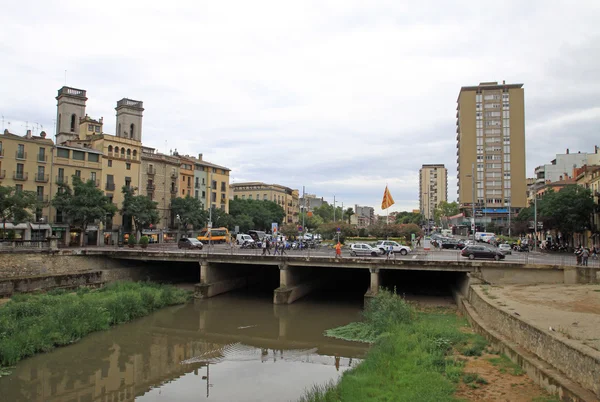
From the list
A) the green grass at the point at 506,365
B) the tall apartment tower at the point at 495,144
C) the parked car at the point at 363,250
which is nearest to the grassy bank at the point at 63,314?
the parked car at the point at 363,250

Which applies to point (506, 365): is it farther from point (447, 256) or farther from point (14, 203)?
point (14, 203)

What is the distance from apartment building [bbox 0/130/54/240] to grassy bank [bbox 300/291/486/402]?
47328 mm

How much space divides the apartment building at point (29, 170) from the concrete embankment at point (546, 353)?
2137 inches

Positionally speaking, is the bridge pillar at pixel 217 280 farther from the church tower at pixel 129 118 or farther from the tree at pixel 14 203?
the church tower at pixel 129 118

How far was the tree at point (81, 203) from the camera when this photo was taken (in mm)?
58281

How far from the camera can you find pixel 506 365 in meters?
16.1

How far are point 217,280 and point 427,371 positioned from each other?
2938 centimetres

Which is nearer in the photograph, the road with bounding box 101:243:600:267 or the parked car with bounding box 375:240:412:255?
the road with bounding box 101:243:600:267

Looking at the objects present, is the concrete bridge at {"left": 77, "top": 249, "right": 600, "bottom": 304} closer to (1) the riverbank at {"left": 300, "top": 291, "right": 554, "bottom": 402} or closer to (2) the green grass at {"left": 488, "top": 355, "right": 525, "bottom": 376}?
(1) the riverbank at {"left": 300, "top": 291, "right": 554, "bottom": 402}

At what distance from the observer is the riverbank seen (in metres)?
14.2

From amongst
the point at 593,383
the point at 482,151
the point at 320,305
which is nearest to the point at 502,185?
the point at 482,151

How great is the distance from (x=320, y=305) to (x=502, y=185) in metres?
93.6

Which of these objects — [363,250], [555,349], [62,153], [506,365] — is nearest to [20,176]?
[62,153]

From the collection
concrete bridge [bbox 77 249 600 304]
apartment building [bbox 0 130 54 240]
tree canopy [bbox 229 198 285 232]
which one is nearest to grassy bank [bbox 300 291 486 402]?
concrete bridge [bbox 77 249 600 304]
